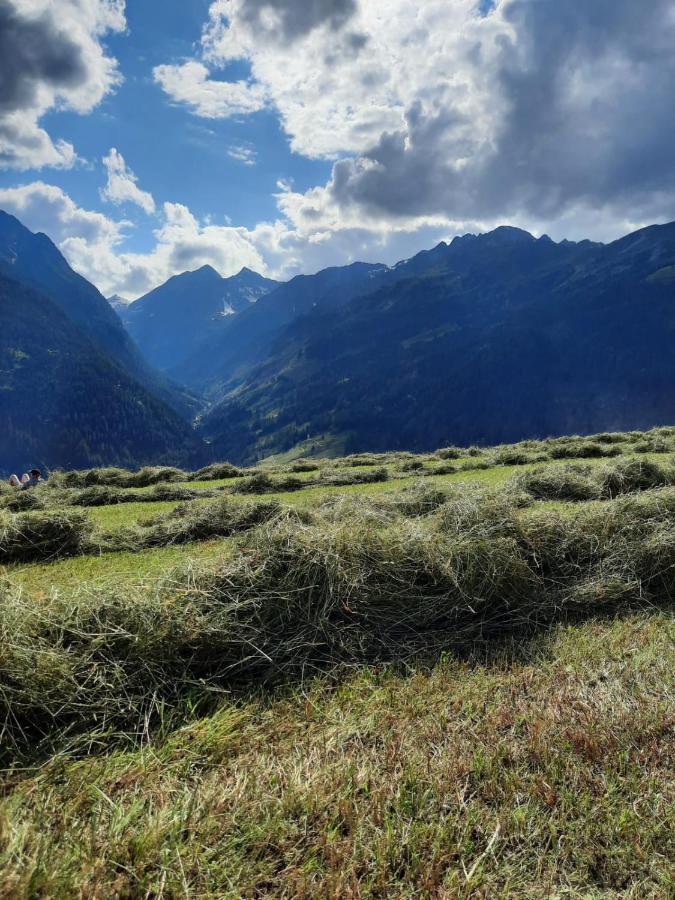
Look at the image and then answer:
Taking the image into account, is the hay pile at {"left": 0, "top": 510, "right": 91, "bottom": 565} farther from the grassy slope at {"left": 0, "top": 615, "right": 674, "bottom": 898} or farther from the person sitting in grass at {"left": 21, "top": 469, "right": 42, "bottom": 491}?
the person sitting in grass at {"left": 21, "top": 469, "right": 42, "bottom": 491}

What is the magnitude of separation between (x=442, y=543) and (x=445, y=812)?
4203mm

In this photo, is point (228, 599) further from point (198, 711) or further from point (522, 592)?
point (522, 592)

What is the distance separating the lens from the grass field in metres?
2.78

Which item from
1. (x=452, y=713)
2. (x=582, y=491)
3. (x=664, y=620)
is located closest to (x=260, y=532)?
(x=452, y=713)

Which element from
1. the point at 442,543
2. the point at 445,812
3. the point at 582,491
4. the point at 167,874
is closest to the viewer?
the point at 167,874

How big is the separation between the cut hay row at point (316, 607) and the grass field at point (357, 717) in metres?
0.03

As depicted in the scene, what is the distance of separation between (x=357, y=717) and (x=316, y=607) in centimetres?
185

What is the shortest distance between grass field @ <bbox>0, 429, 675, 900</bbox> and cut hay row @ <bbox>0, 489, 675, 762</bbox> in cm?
3

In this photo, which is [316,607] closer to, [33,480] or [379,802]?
[379,802]

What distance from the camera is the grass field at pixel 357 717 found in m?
2.78

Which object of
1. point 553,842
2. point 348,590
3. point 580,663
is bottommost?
point 580,663

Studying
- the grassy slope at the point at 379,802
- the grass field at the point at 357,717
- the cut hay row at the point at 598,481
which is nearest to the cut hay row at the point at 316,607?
the grass field at the point at 357,717

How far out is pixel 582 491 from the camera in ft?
43.0

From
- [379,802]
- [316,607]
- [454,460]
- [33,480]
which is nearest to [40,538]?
[316,607]
